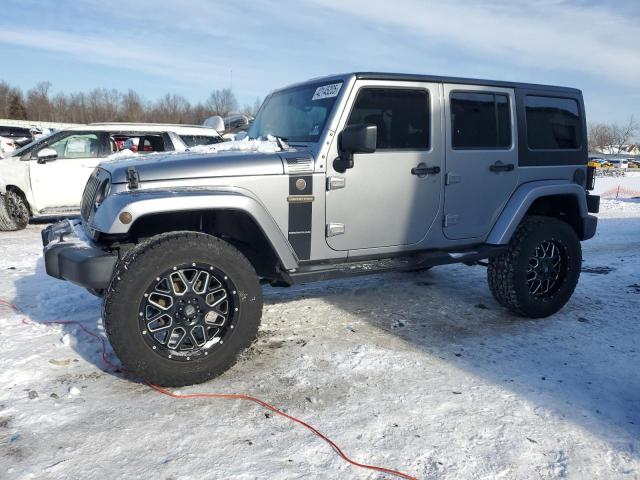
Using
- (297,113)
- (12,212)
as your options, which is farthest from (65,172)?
(297,113)

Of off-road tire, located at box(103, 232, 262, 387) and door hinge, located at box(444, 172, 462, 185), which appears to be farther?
door hinge, located at box(444, 172, 462, 185)

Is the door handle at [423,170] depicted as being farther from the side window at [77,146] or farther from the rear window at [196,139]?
the side window at [77,146]

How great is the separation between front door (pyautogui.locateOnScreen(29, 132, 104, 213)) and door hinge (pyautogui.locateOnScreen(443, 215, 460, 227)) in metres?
6.72

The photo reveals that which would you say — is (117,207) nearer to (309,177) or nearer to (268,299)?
(309,177)

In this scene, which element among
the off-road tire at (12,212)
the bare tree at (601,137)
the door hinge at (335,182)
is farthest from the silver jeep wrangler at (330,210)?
the bare tree at (601,137)

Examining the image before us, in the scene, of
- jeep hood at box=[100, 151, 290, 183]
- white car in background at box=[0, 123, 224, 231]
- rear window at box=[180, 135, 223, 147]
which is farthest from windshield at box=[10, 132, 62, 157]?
jeep hood at box=[100, 151, 290, 183]

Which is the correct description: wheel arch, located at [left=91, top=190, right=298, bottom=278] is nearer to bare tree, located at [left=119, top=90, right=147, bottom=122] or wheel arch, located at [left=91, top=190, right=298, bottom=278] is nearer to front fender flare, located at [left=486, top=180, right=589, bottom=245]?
front fender flare, located at [left=486, top=180, right=589, bottom=245]

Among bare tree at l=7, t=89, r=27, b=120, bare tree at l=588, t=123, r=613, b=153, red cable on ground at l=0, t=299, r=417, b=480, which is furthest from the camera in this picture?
bare tree at l=588, t=123, r=613, b=153

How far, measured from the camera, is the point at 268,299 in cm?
510

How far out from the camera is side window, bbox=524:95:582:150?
4.64m

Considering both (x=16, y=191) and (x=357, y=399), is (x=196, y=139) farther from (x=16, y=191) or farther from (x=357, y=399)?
(x=357, y=399)

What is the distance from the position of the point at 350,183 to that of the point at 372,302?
167 centimetres

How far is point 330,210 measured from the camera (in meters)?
3.68

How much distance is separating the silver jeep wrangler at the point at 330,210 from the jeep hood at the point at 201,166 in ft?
0.03
